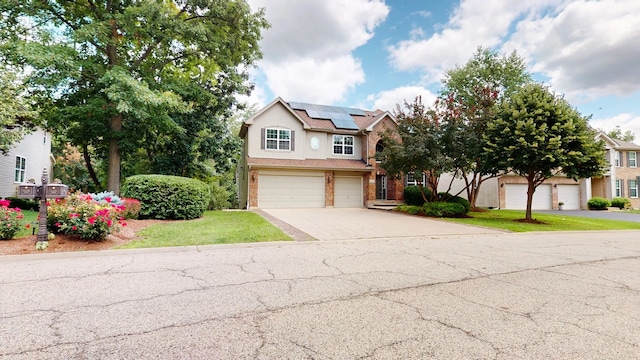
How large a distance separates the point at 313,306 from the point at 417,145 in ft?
43.8

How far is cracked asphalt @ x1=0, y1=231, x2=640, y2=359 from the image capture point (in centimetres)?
253

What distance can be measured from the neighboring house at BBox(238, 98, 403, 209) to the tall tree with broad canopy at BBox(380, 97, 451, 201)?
77.5 inches

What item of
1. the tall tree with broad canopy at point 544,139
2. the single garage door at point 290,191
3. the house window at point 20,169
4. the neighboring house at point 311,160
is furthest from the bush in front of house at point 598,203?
the house window at point 20,169

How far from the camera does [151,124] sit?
15109 mm

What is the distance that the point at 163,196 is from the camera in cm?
1125

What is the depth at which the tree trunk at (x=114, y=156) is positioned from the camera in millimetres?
14621

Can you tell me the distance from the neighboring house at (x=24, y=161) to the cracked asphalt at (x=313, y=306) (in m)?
16.7

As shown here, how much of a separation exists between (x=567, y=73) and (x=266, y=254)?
29.3 m

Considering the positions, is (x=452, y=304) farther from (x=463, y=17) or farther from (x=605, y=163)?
(x=463, y=17)

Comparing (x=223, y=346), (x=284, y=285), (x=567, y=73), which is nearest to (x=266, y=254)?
(x=284, y=285)

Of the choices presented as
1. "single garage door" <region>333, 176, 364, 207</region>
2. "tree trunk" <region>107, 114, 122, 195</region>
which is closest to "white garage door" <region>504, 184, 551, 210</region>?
"single garage door" <region>333, 176, 364, 207</region>

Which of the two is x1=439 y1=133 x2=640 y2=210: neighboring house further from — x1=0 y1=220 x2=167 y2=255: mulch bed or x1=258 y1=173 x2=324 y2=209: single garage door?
x1=0 y1=220 x2=167 y2=255: mulch bed

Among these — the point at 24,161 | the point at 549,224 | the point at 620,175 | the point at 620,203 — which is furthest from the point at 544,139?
the point at 24,161

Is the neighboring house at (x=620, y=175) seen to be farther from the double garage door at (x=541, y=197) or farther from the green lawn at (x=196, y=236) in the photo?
the green lawn at (x=196, y=236)
